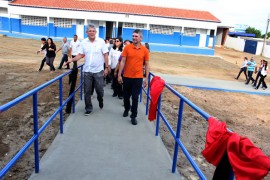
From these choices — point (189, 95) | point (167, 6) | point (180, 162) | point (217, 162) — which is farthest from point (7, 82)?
point (167, 6)

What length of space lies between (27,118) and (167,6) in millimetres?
31858

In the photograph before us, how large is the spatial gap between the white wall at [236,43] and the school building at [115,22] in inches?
495

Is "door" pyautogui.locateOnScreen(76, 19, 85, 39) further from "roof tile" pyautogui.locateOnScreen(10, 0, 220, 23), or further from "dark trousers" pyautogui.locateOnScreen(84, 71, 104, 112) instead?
"dark trousers" pyautogui.locateOnScreen(84, 71, 104, 112)

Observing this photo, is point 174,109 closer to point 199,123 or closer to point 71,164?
point 199,123

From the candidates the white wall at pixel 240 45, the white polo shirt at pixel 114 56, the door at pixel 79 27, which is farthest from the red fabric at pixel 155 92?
the white wall at pixel 240 45

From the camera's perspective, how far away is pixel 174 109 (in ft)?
28.3

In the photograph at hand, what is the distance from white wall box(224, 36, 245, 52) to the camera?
42500 mm

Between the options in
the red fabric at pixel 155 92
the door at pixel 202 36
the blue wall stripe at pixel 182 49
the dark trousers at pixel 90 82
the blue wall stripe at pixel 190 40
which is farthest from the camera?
the door at pixel 202 36

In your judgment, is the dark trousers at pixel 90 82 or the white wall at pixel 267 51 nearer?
the dark trousers at pixel 90 82

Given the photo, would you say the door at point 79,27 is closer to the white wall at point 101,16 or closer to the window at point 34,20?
the white wall at point 101,16

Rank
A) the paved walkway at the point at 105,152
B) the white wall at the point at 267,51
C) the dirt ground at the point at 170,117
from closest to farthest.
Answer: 1. the paved walkway at the point at 105,152
2. the dirt ground at the point at 170,117
3. the white wall at the point at 267,51

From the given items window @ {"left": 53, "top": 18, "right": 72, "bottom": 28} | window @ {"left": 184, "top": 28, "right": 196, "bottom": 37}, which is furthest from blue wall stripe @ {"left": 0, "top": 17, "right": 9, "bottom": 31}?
window @ {"left": 184, "top": 28, "right": 196, "bottom": 37}

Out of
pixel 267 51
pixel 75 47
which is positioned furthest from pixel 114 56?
pixel 267 51

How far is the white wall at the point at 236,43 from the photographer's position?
4250 cm
